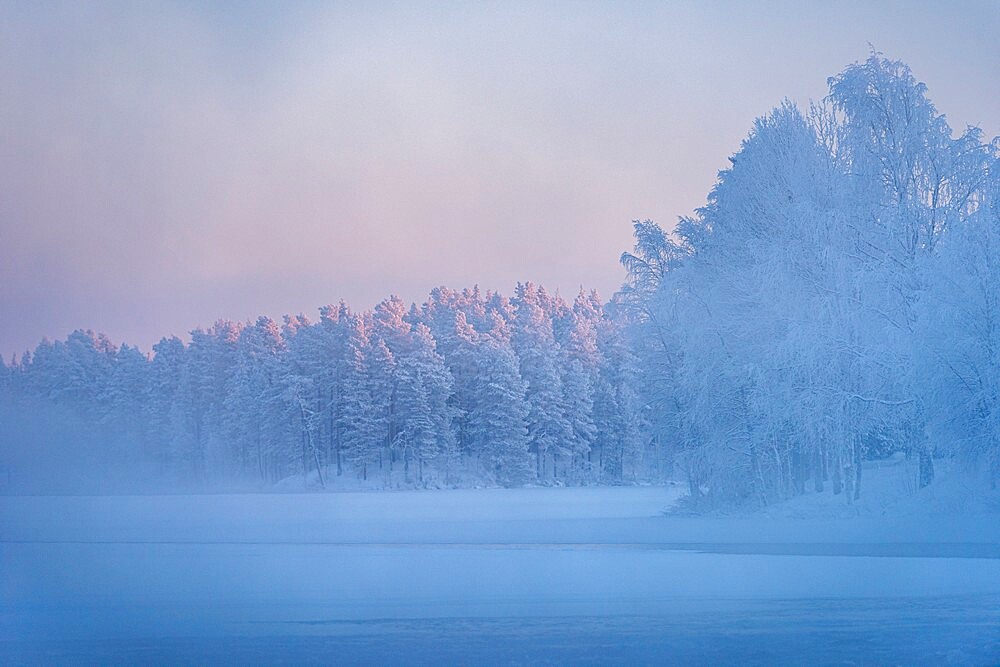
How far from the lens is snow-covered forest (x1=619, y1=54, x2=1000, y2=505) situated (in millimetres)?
19188

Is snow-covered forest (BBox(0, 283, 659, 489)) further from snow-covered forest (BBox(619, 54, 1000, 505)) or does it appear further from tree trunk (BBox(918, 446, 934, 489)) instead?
tree trunk (BBox(918, 446, 934, 489))

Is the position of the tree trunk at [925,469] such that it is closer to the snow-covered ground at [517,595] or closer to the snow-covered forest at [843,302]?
the snow-covered forest at [843,302]

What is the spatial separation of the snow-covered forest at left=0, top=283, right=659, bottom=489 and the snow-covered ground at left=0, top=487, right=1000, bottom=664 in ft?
143

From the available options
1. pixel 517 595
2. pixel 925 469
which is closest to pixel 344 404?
pixel 925 469

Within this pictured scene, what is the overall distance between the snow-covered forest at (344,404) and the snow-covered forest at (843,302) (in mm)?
35052

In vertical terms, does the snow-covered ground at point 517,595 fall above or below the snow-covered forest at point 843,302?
below

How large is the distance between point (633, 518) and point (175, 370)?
59963 mm

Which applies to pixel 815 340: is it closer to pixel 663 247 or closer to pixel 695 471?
pixel 695 471

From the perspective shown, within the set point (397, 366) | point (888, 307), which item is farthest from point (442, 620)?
point (397, 366)

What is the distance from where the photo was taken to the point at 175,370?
79.0 meters

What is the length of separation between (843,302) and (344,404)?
50.2 metres

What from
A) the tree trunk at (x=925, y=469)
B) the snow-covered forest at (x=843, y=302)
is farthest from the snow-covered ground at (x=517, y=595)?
the snow-covered forest at (x=843, y=302)

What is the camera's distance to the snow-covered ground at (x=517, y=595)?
9.41 metres

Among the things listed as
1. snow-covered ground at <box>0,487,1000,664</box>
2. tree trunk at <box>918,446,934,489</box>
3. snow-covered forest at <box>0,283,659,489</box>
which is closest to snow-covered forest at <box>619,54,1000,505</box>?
tree trunk at <box>918,446,934,489</box>
